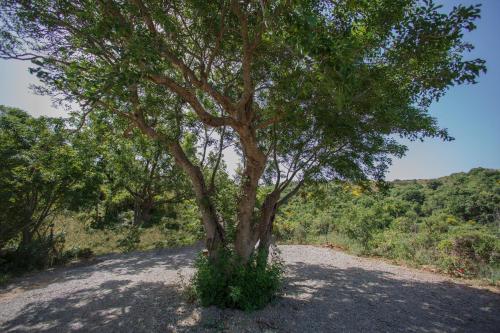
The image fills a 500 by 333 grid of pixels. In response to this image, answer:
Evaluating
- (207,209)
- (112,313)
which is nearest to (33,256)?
(112,313)

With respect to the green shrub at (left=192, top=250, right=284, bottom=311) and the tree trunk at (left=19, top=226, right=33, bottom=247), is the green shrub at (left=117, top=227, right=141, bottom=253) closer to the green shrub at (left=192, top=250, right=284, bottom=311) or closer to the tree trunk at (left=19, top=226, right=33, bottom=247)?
the tree trunk at (left=19, top=226, right=33, bottom=247)

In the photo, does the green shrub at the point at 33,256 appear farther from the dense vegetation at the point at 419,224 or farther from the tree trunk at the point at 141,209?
the dense vegetation at the point at 419,224

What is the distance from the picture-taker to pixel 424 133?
519 centimetres

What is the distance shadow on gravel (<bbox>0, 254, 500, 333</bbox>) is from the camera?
448 centimetres

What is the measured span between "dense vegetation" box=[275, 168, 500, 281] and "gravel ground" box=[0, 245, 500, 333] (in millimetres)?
1198

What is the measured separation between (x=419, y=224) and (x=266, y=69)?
1029 cm

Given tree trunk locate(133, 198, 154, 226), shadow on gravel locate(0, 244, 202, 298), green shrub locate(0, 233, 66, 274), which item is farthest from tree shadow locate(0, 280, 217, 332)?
tree trunk locate(133, 198, 154, 226)

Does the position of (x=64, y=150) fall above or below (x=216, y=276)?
above

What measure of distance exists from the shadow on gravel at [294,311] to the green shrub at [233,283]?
7.1 inches

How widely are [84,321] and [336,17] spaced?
6319mm

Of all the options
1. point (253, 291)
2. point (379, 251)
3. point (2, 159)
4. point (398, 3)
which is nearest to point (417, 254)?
point (379, 251)

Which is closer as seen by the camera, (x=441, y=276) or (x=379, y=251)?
(x=441, y=276)

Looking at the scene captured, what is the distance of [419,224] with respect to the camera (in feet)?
39.5

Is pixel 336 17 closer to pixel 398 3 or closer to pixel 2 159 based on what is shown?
pixel 398 3
